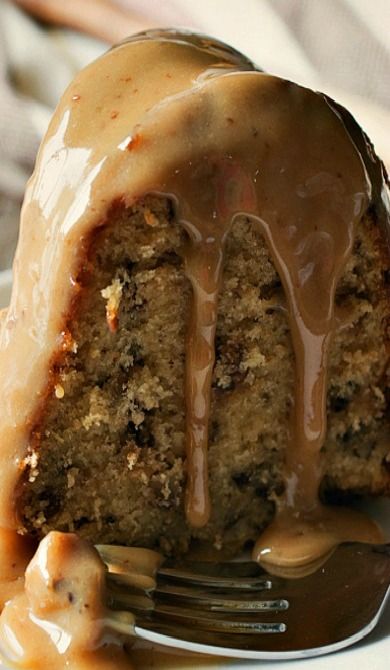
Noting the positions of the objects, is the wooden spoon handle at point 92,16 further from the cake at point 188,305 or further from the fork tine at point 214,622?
the fork tine at point 214,622

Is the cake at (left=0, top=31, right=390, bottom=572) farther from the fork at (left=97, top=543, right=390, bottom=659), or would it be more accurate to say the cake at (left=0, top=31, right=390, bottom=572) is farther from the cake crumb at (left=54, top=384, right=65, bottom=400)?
the fork at (left=97, top=543, right=390, bottom=659)

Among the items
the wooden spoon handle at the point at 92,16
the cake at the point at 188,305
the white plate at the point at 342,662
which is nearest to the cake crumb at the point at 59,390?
the cake at the point at 188,305

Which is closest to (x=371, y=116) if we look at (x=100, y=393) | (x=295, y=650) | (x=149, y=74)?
(x=149, y=74)

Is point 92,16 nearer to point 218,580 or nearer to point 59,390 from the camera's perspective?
point 59,390

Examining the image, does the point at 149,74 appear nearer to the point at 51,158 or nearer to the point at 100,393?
the point at 51,158

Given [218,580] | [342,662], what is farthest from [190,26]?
[342,662]

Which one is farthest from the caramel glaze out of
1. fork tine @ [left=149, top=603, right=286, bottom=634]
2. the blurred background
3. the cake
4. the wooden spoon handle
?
the wooden spoon handle

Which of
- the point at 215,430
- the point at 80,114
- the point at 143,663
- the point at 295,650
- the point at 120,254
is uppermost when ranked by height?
the point at 80,114
